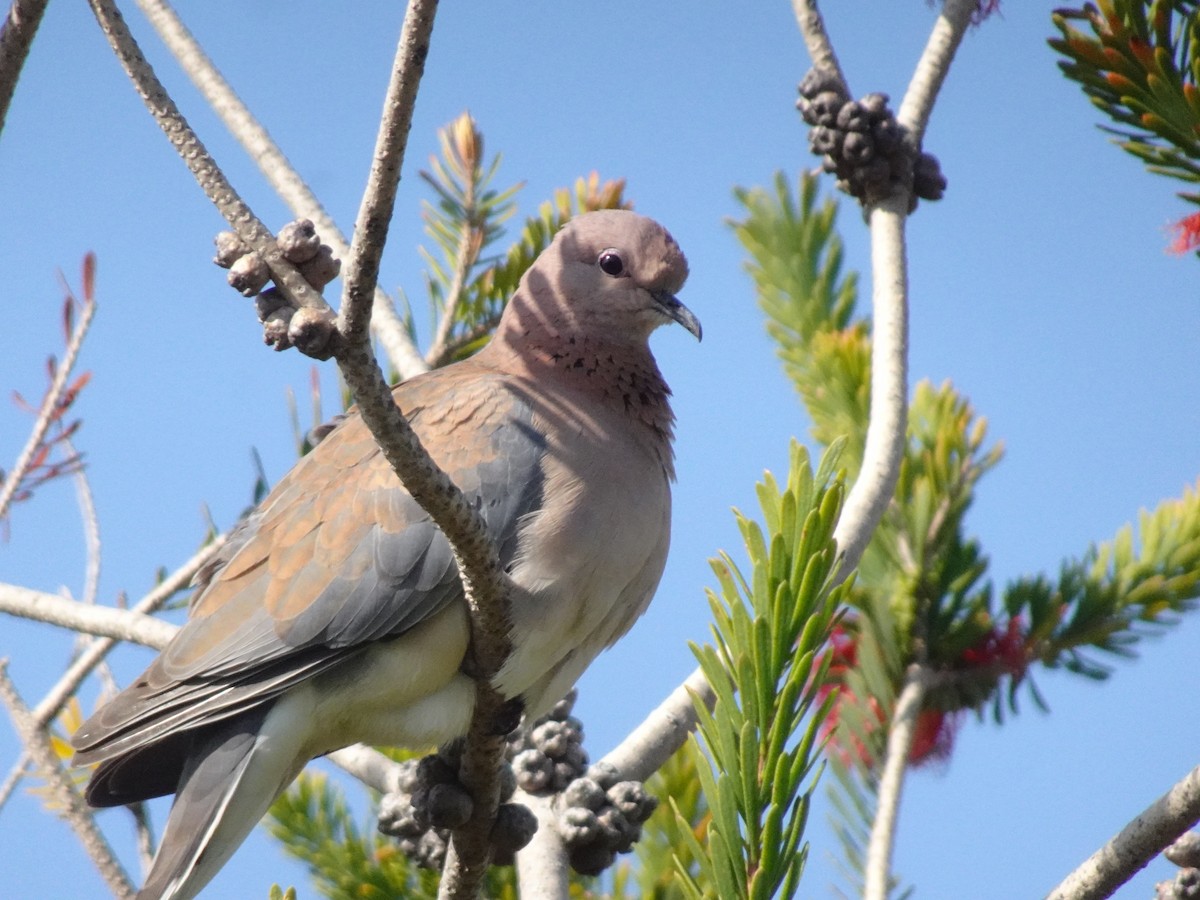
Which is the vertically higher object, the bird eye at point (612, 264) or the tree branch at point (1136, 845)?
the bird eye at point (612, 264)

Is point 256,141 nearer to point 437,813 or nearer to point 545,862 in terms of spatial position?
point 437,813

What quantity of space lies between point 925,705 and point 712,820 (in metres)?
1.44

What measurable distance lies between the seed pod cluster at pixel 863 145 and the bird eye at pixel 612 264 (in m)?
0.57

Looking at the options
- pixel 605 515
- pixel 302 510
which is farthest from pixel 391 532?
pixel 605 515

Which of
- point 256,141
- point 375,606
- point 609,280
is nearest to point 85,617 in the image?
point 375,606

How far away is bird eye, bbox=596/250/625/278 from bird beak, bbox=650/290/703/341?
0.33ft

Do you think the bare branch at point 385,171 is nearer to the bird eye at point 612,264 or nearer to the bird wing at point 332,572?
the bird wing at point 332,572

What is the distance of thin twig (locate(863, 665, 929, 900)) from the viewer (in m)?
2.36

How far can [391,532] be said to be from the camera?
2.76 m

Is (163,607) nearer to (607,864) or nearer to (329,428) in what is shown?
(329,428)

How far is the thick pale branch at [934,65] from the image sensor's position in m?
2.97

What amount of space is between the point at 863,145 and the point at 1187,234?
983mm

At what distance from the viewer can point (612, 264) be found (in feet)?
11.1

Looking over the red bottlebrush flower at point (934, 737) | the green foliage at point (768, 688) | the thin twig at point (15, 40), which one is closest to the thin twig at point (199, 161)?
the thin twig at point (15, 40)
